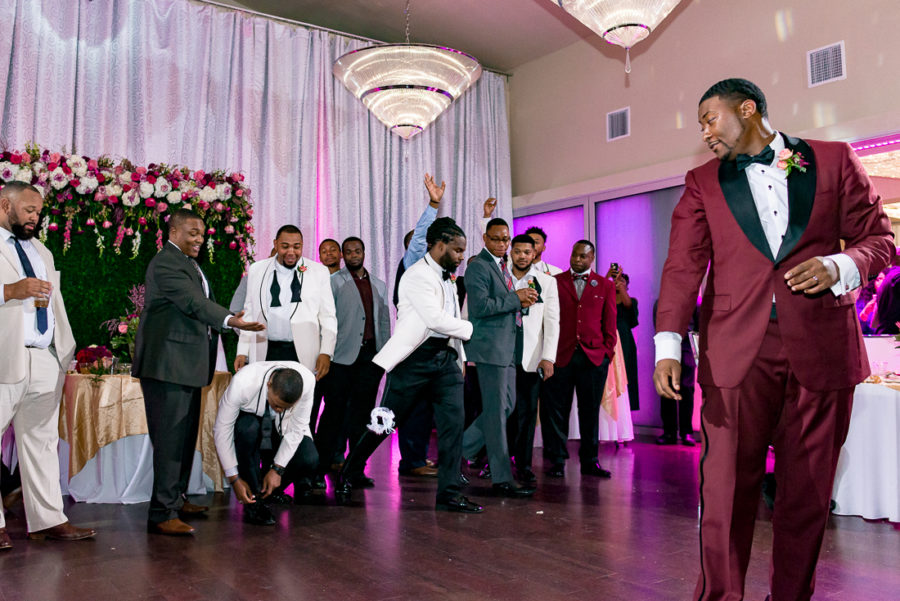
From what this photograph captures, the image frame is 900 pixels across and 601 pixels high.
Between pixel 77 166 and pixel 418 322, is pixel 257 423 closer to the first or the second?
pixel 418 322

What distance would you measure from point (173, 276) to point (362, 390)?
1.83m

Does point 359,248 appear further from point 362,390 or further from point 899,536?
point 899,536

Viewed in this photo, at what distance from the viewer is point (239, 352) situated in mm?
4836

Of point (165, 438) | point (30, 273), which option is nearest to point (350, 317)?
point (165, 438)

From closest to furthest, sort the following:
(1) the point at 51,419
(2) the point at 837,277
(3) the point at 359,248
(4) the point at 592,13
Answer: (2) the point at 837,277 → (1) the point at 51,419 → (4) the point at 592,13 → (3) the point at 359,248

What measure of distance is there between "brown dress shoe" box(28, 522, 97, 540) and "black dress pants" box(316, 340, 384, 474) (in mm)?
1536

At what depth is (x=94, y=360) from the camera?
480 cm

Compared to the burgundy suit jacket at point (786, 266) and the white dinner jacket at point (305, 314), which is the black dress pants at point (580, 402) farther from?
the burgundy suit jacket at point (786, 266)

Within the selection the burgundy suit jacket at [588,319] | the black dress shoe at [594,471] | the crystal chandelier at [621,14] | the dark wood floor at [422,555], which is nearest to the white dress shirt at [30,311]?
the dark wood floor at [422,555]

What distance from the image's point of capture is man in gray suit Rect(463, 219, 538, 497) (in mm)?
4590

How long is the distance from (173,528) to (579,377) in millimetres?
2950

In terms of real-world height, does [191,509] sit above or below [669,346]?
below

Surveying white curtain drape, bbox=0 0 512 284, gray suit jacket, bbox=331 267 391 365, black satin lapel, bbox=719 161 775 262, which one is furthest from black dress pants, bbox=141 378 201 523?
white curtain drape, bbox=0 0 512 284

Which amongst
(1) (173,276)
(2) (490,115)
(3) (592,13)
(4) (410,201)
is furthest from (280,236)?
(2) (490,115)
